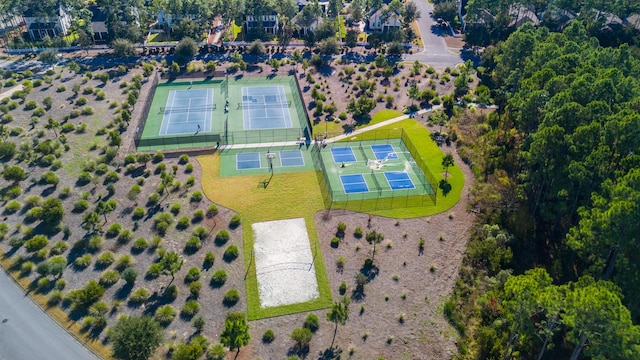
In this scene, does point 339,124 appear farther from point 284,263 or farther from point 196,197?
point 284,263

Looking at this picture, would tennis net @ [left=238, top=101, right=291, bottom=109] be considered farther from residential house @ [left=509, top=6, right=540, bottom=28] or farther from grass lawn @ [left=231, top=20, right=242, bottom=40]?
residential house @ [left=509, top=6, right=540, bottom=28]

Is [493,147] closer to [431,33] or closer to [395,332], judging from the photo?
[395,332]

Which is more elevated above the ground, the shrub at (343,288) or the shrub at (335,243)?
the shrub at (335,243)

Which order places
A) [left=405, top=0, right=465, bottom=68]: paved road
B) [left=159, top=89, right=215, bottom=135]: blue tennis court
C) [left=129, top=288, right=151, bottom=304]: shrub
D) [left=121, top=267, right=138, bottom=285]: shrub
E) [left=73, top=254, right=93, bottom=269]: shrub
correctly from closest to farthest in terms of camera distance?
1. [left=129, top=288, right=151, bottom=304]: shrub
2. [left=121, top=267, right=138, bottom=285]: shrub
3. [left=73, top=254, right=93, bottom=269]: shrub
4. [left=159, top=89, right=215, bottom=135]: blue tennis court
5. [left=405, top=0, right=465, bottom=68]: paved road

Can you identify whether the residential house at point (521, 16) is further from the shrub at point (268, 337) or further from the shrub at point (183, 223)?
the shrub at point (268, 337)

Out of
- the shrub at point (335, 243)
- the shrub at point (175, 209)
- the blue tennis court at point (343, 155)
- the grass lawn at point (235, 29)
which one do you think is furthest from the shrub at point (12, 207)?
the grass lawn at point (235, 29)

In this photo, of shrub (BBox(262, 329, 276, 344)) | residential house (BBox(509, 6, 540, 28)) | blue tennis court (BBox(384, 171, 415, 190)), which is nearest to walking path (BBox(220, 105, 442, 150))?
blue tennis court (BBox(384, 171, 415, 190))

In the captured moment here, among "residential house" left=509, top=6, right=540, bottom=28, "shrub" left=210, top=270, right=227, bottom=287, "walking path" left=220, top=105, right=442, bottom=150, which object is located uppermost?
"residential house" left=509, top=6, right=540, bottom=28
